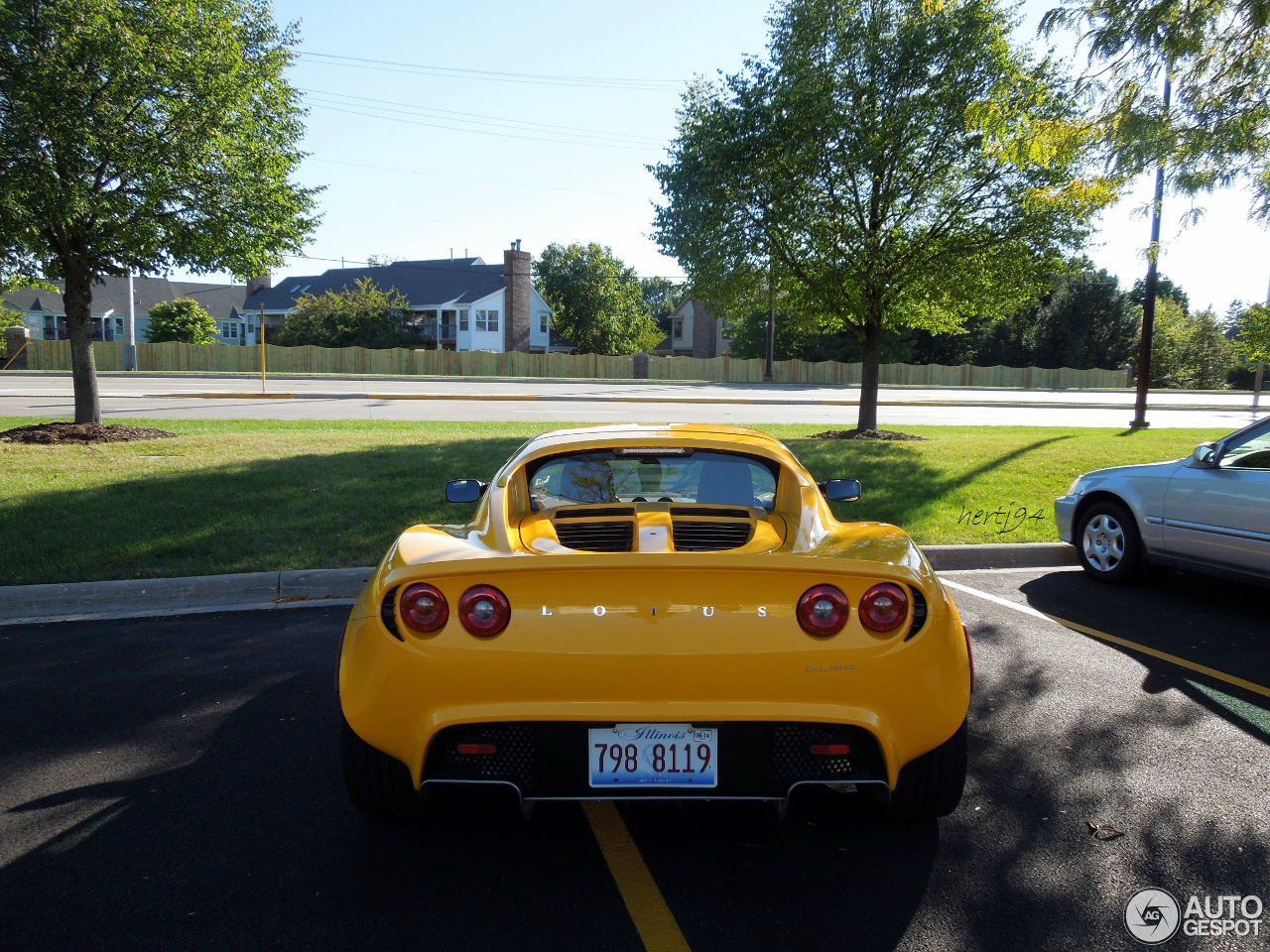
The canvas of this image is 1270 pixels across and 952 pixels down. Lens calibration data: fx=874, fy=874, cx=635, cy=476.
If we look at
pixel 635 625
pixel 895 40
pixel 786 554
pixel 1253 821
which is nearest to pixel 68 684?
pixel 635 625

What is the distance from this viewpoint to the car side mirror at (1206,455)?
20.4 ft

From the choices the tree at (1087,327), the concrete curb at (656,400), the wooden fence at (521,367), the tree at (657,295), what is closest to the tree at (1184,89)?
the concrete curb at (656,400)

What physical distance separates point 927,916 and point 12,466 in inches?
406

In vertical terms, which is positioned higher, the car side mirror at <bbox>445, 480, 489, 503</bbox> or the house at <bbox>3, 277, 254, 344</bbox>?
the house at <bbox>3, 277, 254, 344</bbox>

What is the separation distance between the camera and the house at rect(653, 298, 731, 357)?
7081cm

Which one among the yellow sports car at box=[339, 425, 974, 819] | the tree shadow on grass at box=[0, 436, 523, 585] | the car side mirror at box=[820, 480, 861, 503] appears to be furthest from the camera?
the tree shadow on grass at box=[0, 436, 523, 585]

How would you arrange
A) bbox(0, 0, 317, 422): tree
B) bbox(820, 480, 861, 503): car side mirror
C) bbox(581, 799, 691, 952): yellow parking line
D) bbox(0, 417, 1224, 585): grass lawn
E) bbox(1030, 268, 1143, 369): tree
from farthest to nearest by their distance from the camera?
bbox(1030, 268, 1143, 369): tree → bbox(0, 0, 317, 422): tree → bbox(0, 417, 1224, 585): grass lawn → bbox(820, 480, 861, 503): car side mirror → bbox(581, 799, 691, 952): yellow parking line

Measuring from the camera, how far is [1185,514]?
636cm

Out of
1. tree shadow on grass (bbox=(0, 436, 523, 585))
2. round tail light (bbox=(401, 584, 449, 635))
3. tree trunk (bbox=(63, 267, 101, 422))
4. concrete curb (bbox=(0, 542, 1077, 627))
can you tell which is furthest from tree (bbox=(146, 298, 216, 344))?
round tail light (bbox=(401, 584, 449, 635))

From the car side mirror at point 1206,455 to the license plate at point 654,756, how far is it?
5.23m

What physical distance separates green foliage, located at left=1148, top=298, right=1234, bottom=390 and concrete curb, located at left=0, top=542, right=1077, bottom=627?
6633 centimetres

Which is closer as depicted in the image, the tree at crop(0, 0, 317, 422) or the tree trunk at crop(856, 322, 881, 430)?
the tree at crop(0, 0, 317, 422)

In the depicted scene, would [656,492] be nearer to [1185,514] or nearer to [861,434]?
[1185,514]

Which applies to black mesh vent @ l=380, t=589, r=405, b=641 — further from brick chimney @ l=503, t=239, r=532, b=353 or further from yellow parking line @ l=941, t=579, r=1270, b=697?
brick chimney @ l=503, t=239, r=532, b=353
